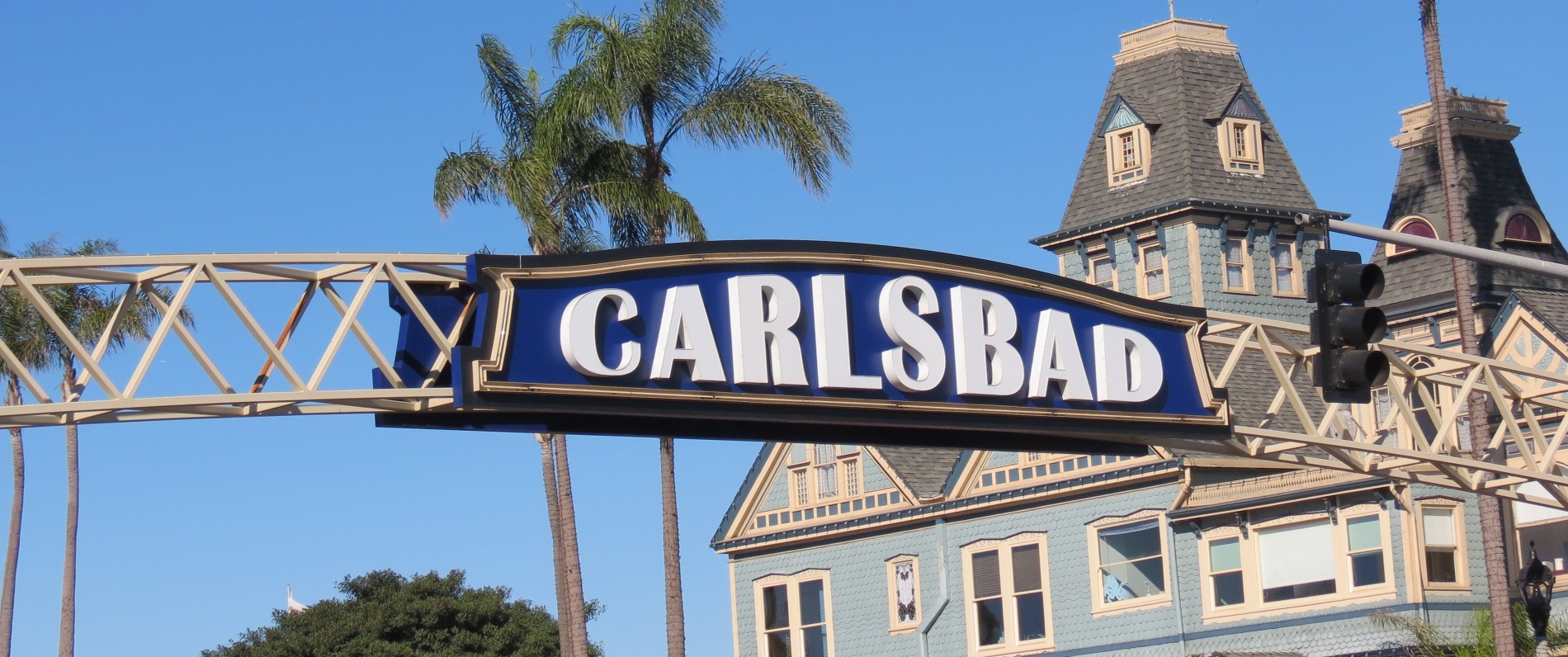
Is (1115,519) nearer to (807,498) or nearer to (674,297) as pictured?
(807,498)

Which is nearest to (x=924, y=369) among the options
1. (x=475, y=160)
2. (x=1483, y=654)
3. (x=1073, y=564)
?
(x=475, y=160)

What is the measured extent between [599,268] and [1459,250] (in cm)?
772

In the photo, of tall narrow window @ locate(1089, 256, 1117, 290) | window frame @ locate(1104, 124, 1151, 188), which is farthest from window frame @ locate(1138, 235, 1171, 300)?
window frame @ locate(1104, 124, 1151, 188)

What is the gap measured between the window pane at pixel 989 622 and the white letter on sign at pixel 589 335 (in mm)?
25183

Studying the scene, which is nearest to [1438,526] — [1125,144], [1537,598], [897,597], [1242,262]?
[1537,598]

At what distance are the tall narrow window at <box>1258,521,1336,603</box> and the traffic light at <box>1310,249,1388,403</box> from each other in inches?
871

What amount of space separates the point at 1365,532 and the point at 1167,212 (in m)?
9.22

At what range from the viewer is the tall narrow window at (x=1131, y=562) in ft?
133

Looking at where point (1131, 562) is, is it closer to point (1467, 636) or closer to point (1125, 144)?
point (1467, 636)

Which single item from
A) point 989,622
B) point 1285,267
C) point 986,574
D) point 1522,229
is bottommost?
point 989,622

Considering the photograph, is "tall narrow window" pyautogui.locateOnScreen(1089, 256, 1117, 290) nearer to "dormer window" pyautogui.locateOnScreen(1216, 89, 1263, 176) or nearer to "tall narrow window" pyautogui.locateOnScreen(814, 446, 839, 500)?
"dormer window" pyautogui.locateOnScreen(1216, 89, 1263, 176)

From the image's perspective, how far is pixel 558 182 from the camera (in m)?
34.4

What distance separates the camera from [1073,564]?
41750 millimetres

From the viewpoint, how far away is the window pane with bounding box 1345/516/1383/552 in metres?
37.4
